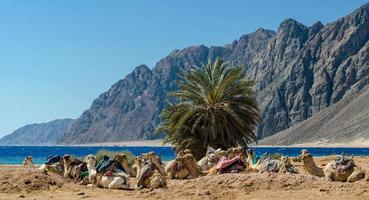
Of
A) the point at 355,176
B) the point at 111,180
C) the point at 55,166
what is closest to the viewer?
the point at 355,176

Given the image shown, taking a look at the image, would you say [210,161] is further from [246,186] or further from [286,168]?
[246,186]

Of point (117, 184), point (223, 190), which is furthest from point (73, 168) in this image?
point (223, 190)

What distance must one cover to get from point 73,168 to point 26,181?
4.32 metres

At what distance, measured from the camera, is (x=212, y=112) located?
38.7m

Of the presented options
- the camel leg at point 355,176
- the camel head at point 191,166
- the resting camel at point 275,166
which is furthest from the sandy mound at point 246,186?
the camel head at point 191,166

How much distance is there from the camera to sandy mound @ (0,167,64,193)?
20.6 m

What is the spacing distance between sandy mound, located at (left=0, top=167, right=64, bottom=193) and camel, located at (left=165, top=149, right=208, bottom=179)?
5.21m

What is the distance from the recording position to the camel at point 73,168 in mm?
24906

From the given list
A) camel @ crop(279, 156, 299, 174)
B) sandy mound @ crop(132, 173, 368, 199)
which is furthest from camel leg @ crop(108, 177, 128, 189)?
camel @ crop(279, 156, 299, 174)

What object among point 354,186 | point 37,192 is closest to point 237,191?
point 354,186

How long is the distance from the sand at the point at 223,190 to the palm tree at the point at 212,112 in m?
17.8

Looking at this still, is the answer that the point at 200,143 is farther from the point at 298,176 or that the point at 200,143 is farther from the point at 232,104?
the point at 298,176

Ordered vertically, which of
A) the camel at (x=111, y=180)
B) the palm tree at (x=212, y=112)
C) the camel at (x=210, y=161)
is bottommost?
the camel at (x=111, y=180)

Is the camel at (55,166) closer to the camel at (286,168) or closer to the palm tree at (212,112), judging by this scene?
the camel at (286,168)
